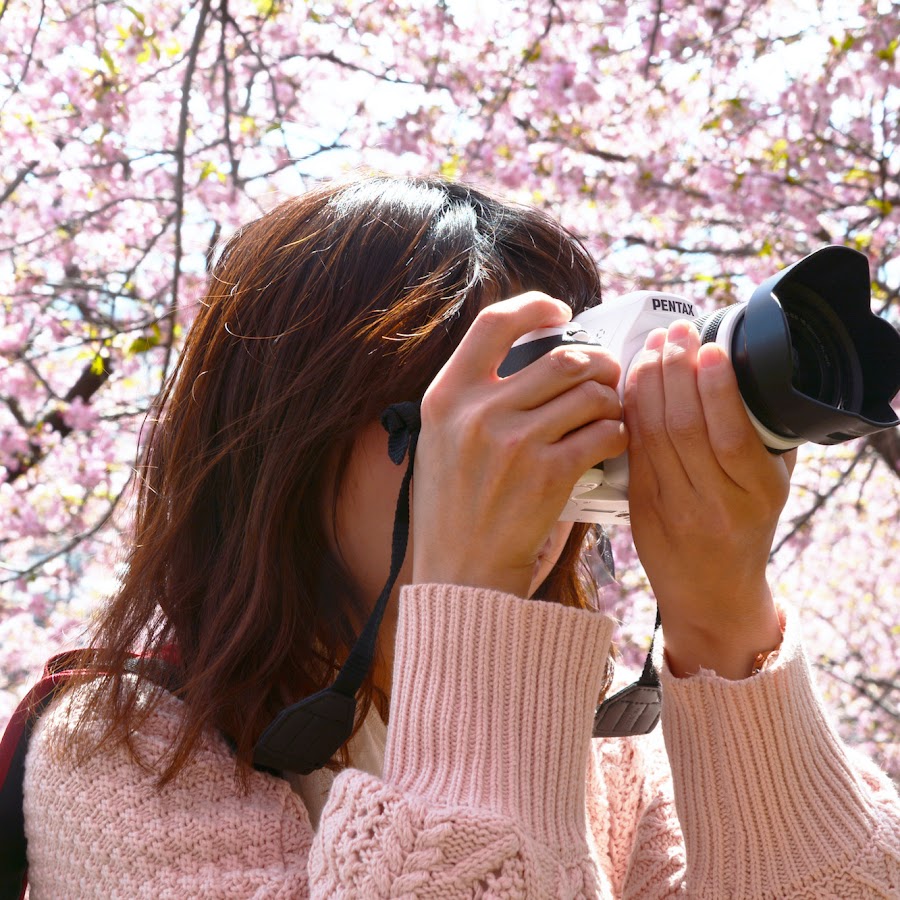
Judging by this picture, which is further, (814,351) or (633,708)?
(633,708)

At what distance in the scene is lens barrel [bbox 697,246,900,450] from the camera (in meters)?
0.72

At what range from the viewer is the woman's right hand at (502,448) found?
2.44 ft

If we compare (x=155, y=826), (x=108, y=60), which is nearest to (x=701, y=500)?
(x=155, y=826)

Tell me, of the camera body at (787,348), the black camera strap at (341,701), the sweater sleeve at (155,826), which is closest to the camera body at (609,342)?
the camera body at (787,348)

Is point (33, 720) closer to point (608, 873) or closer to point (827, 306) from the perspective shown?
point (608, 873)

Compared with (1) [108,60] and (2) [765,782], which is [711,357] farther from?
(1) [108,60]

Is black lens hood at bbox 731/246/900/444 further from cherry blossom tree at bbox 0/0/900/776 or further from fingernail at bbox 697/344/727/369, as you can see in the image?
cherry blossom tree at bbox 0/0/900/776

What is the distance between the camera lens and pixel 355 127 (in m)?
3.17

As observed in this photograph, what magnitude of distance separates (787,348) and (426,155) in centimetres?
246

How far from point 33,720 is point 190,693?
0.49 ft

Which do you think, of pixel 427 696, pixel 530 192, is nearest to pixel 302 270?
pixel 427 696

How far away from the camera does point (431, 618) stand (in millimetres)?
729

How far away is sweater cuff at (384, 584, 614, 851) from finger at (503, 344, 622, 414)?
15 cm

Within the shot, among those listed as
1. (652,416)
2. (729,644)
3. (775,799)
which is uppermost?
(652,416)
